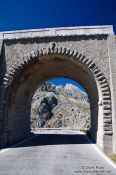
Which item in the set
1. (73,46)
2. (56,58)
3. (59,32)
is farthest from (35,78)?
(73,46)

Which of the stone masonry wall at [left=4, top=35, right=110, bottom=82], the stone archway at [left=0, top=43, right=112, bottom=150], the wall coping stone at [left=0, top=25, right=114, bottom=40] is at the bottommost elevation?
the stone archway at [left=0, top=43, right=112, bottom=150]

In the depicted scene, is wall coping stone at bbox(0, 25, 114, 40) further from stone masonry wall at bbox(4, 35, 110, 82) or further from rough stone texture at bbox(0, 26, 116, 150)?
stone masonry wall at bbox(4, 35, 110, 82)

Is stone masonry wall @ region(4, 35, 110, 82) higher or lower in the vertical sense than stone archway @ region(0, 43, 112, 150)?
higher

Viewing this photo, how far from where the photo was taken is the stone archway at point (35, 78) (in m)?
13.9

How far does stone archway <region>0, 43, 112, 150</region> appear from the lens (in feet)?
45.8

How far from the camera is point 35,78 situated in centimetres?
1966

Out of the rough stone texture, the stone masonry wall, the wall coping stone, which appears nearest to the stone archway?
the rough stone texture

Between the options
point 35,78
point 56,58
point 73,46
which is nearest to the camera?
point 73,46

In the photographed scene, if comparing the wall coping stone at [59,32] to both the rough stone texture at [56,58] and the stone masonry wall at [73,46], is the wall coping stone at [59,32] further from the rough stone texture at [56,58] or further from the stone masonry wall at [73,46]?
the stone masonry wall at [73,46]

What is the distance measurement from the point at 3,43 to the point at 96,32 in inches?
284

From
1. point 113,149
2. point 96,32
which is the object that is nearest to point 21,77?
point 96,32

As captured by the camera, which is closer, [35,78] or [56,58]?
[56,58]

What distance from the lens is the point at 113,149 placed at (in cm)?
1291

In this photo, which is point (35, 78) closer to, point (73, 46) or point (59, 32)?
point (59, 32)
